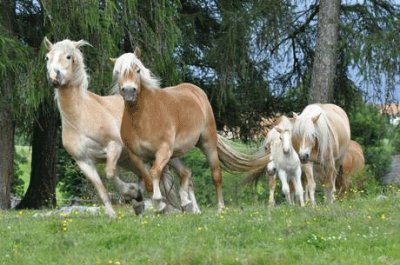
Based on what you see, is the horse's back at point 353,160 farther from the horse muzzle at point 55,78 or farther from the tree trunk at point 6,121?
the horse muzzle at point 55,78

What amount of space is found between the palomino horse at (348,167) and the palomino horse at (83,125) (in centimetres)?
593

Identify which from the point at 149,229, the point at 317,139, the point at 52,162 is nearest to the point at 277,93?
the point at 52,162

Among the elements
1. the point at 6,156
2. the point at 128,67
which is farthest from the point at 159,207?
Result: the point at 6,156

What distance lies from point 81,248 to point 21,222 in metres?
2.32

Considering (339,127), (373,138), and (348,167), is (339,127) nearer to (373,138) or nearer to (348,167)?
(348,167)

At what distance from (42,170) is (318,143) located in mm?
10265

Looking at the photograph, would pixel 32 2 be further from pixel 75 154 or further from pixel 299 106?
pixel 75 154

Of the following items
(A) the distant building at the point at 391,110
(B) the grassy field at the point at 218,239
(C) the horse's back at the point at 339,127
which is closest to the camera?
(B) the grassy field at the point at 218,239

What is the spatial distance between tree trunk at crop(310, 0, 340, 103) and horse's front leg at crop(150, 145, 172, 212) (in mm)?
8428

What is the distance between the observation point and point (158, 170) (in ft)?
35.2

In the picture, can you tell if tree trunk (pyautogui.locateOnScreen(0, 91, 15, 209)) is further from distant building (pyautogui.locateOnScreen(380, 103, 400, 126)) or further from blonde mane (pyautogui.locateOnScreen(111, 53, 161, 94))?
distant building (pyautogui.locateOnScreen(380, 103, 400, 126))

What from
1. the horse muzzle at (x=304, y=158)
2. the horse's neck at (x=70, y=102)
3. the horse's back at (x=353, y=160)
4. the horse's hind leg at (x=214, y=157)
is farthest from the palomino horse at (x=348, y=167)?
the horse's neck at (x=70, y=102)

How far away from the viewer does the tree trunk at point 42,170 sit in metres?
22.1

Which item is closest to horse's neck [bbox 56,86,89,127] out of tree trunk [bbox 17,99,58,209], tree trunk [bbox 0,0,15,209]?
tree trunk [bbox 0,0,15,209]
